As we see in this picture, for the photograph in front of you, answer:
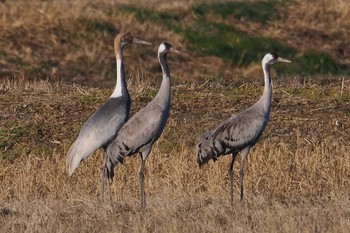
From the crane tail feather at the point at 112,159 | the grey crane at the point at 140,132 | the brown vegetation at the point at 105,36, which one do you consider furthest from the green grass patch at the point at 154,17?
the crane tail feather at the point at 112,159

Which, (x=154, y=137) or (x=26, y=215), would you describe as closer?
(x=26, y=215)

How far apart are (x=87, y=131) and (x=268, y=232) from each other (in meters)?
2.72

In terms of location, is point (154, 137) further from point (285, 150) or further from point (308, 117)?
point (308, 117)

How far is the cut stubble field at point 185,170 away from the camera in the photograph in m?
10.9

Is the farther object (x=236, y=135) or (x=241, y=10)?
(x=241, y=10)

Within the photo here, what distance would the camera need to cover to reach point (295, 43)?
89.5 feet

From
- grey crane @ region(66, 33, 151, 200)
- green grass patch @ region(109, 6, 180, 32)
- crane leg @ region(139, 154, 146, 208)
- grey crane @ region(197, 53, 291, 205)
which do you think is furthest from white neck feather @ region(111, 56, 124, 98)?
green grass patch @ region(109, 6, 180, 32)

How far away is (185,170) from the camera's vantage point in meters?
13.4

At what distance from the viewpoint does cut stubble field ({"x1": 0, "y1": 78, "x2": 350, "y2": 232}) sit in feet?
35.6

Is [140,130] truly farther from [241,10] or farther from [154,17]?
[241,10]

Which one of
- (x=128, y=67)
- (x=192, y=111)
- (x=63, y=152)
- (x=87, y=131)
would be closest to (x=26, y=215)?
(x=87, y=131)

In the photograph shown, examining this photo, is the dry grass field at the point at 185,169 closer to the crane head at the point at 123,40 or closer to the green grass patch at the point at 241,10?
the crane head at the point at 123,40

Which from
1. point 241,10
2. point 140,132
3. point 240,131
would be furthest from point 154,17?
point 140,132

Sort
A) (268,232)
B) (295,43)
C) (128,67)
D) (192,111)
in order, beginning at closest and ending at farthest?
(268,232) → (192,111) → (128,67) → (295,43)
